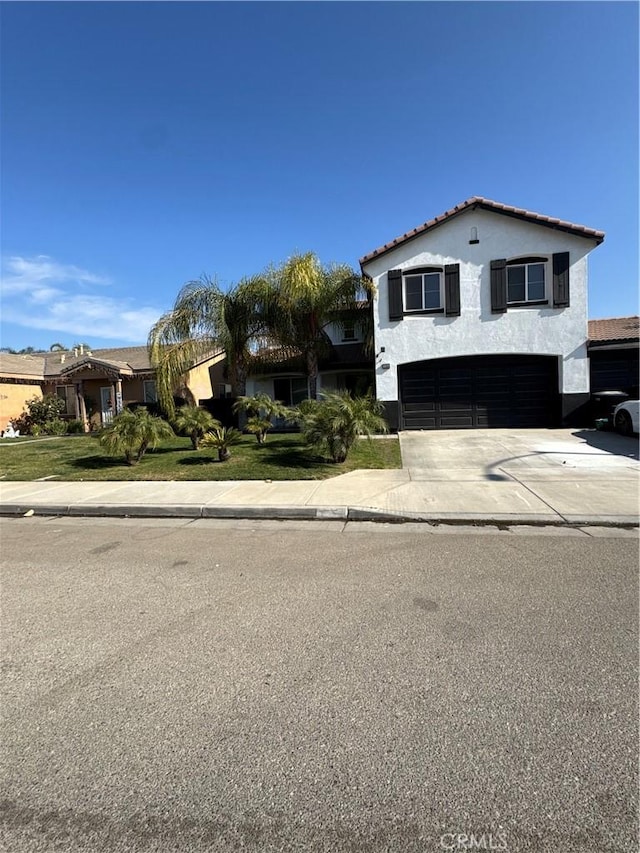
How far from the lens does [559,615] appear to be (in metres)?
3.57

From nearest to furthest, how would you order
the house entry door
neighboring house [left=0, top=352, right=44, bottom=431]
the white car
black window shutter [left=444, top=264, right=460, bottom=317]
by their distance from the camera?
the white car, black window shutter [left=444, top=264, right=460, bottom=317], neighboring house [left=0, top=352, right=44, bottom=431], the house entry door

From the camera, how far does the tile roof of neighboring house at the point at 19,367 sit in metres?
23.1

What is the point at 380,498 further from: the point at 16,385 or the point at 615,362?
the point at 16,385

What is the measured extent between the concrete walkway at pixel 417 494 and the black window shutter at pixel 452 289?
681cm

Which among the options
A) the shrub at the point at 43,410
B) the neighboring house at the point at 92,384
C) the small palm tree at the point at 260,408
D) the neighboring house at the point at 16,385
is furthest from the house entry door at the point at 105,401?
the small palm tree at the point at 260,408

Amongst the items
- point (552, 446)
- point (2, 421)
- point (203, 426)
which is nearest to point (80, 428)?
point (2, 421)

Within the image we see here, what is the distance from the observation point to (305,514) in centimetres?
681

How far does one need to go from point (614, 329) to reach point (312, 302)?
11.6 m

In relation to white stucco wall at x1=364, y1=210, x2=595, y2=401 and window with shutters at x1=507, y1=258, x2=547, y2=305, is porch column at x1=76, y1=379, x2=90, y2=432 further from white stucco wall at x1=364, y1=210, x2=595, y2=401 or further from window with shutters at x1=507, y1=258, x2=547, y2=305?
window with shutters at x1=507, y1=258, x2=547, y2=305

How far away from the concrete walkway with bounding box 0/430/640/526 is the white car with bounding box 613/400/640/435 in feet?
6.01

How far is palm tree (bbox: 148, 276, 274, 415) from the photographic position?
15531 millimetres

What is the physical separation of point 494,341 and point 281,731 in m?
15.5

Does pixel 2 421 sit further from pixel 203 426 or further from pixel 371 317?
pixel 371 317

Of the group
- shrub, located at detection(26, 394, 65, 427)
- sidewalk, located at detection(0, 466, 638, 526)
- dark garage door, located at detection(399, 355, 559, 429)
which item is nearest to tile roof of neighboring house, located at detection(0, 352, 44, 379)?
shrub, located at detection(26, 394, 65, 427)
